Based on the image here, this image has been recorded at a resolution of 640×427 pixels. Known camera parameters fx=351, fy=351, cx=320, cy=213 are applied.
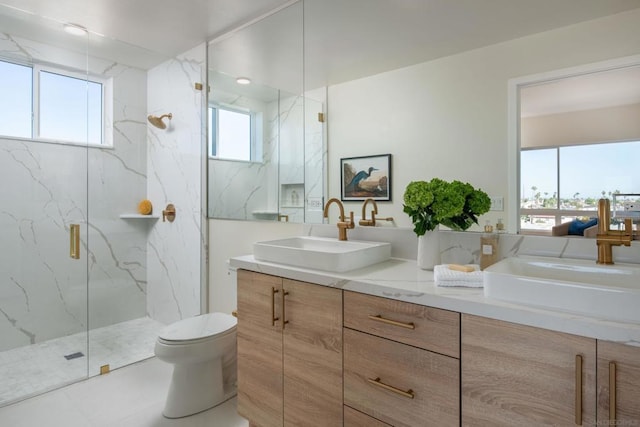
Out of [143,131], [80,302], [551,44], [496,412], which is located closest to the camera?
[496,412]

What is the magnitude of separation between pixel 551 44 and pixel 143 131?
2988 millimetres

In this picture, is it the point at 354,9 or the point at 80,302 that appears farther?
the point at 80,302

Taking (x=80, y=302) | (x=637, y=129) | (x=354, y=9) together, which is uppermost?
(x=354, y=9)

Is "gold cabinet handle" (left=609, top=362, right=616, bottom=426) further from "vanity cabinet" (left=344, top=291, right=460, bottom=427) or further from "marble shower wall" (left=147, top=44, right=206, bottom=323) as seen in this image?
"marble shower wall" (left=147, top=44, right=206, bottom=323)

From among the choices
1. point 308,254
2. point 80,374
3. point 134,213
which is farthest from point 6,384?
point 308,254

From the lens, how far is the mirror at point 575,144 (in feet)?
4.13

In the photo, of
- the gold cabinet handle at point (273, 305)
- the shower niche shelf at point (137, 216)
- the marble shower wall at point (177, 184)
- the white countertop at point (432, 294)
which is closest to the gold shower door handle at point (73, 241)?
the shower niche shelf at point (137, 216)

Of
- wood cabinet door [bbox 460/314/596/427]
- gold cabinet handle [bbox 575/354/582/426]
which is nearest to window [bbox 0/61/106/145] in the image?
wood cabinet door [bbox 460/314/596/427]

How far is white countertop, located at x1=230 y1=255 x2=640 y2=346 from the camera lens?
2.84 ft

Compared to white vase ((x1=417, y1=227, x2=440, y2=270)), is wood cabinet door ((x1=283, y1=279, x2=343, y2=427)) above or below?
below

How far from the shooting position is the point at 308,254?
150 cm

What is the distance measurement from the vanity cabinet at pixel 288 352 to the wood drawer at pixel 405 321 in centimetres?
8

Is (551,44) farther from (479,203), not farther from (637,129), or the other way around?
(479,203)

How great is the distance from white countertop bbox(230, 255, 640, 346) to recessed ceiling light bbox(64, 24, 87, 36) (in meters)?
2.17
